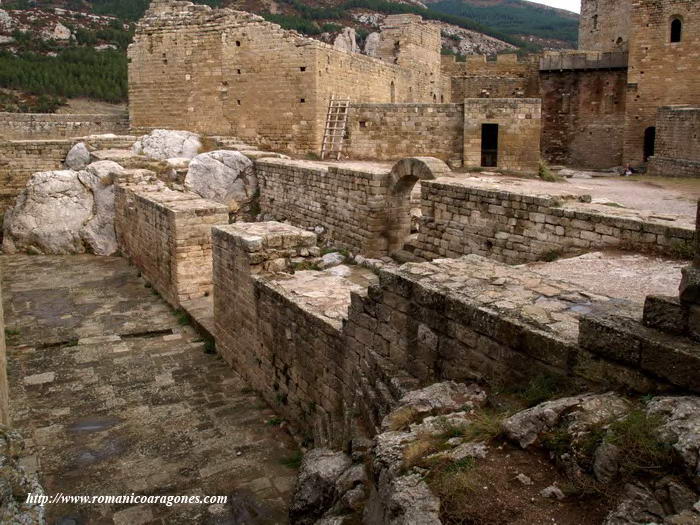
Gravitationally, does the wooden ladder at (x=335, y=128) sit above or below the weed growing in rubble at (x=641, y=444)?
above

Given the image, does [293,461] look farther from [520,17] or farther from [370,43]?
[520,17]

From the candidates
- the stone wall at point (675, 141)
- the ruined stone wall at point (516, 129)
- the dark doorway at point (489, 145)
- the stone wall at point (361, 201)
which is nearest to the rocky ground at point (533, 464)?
the stone wall at point (361, 201)

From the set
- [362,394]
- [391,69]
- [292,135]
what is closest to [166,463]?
[362,394]

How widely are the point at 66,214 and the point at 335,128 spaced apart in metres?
7.01

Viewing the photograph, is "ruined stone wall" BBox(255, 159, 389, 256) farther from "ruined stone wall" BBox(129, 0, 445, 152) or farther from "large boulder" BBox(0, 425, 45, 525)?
"large boulder" BBox(0, 425, 45, 525)

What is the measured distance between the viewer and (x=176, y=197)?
1176 cm

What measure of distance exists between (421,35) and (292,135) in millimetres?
8315

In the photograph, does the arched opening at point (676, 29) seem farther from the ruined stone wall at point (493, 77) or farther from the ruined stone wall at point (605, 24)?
the ruined stone wall at point (493, 77)

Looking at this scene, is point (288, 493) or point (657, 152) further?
point (657, 152)

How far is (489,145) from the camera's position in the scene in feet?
49.5

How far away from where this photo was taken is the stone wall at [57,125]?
20688 millimetres

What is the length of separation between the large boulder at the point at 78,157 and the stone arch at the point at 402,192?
8899mm

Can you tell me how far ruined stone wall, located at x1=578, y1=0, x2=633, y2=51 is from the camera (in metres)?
26.0

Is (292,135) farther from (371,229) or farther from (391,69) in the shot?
(371,229)
